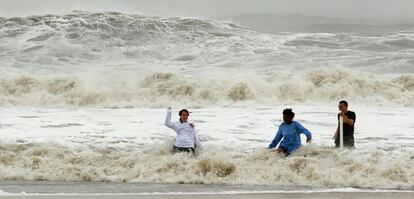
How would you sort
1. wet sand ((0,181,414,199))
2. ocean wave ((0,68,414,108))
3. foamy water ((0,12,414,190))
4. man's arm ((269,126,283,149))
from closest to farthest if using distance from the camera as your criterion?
wet sand ((0,181,414,199)) → foamy water ((0,12,414,190)) → man's arm ((269,126,283,149)) → ocean wave ((0,68,414,108))

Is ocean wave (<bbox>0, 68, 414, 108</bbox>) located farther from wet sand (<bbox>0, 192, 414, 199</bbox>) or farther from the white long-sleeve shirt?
wet sand (<bbox>0, 192, 414, 199</bbox>)

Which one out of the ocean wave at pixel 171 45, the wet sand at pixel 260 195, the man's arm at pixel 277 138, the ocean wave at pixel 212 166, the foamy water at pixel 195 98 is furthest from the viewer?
the ocean wave at pixel 171 45

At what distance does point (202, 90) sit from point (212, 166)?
10.1 m

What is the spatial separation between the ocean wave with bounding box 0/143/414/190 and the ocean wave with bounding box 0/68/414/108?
24.9ft

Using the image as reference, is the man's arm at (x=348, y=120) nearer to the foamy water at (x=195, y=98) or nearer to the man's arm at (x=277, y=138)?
the foamy water at (x=195, y=98)

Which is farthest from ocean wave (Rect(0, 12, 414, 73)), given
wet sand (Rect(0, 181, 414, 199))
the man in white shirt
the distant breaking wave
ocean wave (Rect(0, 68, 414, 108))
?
wet sand (Rect(0, 181, 414, 199))

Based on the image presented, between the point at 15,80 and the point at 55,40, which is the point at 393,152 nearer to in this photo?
the point at 15,80

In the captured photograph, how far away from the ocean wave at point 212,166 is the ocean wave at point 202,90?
760 cm

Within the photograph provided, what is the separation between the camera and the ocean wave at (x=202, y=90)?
19125 millimetres

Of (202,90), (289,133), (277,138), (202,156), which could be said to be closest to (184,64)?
(202,90)

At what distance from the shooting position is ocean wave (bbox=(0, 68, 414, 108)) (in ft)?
62.7

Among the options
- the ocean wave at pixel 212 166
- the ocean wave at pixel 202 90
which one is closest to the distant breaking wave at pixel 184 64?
the ocean wave at pixel 202 90

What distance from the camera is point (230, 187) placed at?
9016 millimetres

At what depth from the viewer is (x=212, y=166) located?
32.3 ft
